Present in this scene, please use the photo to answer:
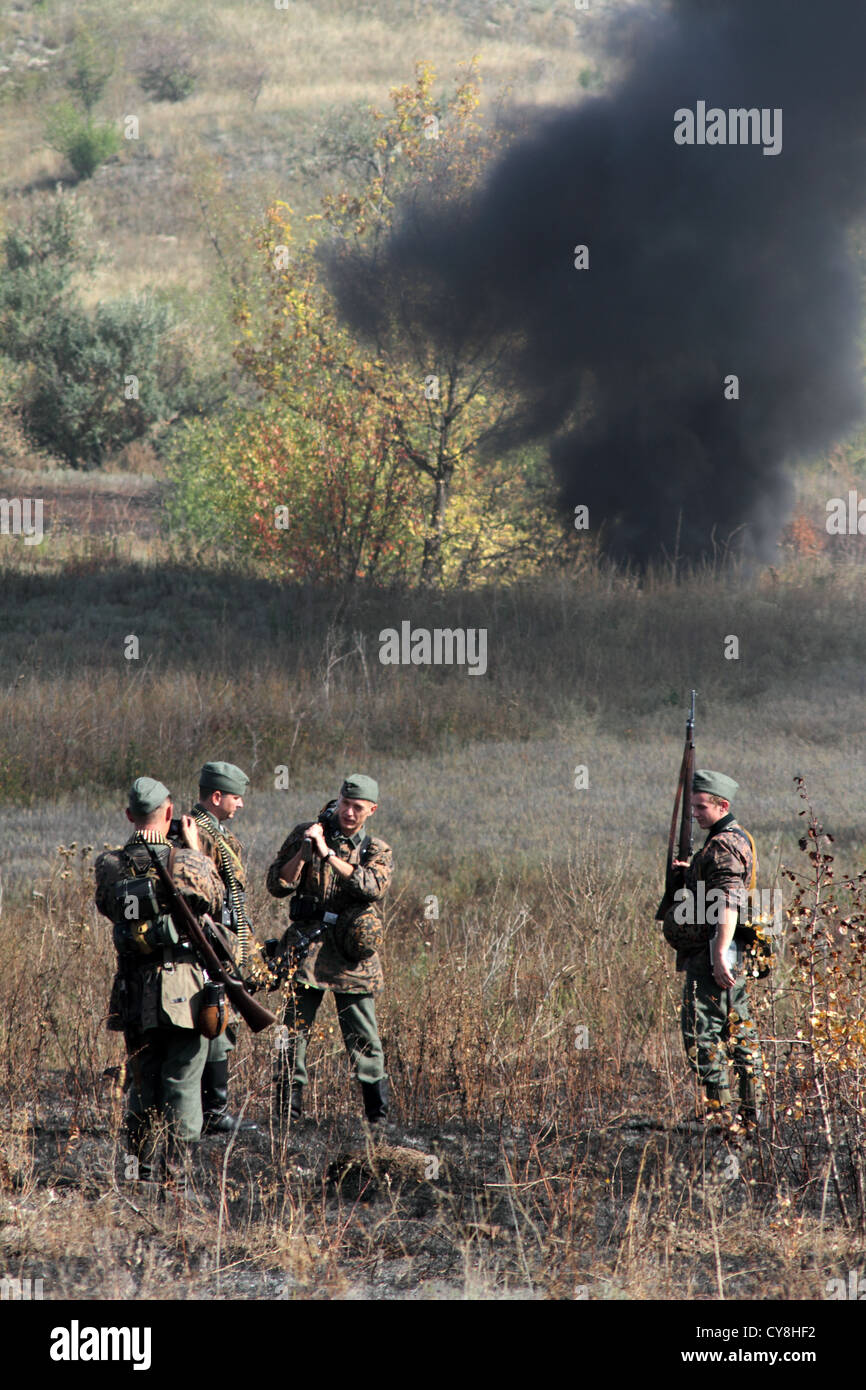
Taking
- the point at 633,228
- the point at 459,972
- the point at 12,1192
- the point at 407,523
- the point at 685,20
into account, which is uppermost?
the point at 685,20

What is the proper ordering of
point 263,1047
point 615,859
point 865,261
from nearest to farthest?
point 263,1047 → point 615,859 → point 865,261

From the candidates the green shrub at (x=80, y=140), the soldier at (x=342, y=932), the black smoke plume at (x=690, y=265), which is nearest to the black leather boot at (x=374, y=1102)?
the soldier at (x=342, y=932)

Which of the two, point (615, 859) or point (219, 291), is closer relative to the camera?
point (615, 859)

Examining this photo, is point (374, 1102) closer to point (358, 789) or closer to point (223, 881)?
point (223, 881)

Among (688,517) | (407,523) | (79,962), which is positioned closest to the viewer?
(79,962)

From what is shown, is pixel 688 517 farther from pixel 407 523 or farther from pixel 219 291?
pixel 219 291

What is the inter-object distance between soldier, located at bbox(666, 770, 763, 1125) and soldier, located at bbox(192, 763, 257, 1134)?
1.73 meters

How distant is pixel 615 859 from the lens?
29.8 feet

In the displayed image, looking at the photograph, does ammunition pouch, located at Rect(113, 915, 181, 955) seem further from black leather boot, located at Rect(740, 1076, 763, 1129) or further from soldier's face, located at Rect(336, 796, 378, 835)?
black leather boot, located at Rect(740, 1076, 763, 1129)

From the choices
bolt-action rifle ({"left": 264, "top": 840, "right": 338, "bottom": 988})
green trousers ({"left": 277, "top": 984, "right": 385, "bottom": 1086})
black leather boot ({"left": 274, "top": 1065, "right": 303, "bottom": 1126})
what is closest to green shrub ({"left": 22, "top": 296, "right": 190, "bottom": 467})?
bolt-action rifle ({"left": 264, "top": 840, "right": 338, "bottom": 988})

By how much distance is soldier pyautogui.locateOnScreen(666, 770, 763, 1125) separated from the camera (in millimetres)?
4801

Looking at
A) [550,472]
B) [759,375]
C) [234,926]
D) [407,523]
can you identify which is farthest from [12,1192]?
[759,375]

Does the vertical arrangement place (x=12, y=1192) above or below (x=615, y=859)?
below

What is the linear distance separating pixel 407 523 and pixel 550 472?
5326 mm
